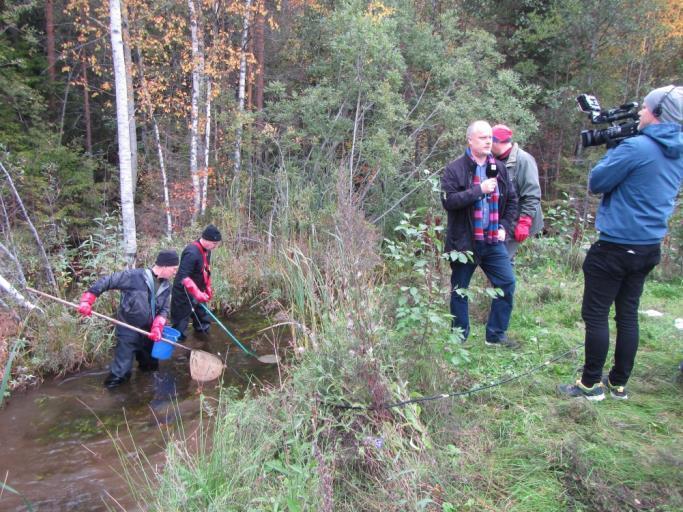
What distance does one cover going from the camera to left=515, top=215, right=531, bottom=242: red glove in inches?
170

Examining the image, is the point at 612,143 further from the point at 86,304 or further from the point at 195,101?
the point at 195,101

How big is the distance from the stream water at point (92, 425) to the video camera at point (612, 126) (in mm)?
3317

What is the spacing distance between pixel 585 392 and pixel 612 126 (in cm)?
178

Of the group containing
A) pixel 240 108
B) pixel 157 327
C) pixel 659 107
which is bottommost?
pixel 157 327

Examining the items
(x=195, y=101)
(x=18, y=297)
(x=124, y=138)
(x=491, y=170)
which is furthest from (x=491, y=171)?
(x=195, y=101)

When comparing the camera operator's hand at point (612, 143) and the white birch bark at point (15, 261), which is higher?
the camera operator's hand at point (612, 143)

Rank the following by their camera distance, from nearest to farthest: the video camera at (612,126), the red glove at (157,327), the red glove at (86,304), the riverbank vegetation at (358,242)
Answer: the riverbank vegetation at (358,242), the video camera at (612,126), the red glove at (86,304), the red glove at (157,327)

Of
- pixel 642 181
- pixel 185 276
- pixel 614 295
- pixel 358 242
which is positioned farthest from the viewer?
pixel 185 276

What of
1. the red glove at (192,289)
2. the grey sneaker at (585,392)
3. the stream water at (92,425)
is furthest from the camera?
the red glove at (192,289)

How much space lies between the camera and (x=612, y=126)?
307cm

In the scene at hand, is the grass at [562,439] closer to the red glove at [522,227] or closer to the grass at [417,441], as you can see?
the grass at [417,441]

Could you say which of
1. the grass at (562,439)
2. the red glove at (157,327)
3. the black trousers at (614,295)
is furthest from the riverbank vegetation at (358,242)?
the red glove at (157,327)

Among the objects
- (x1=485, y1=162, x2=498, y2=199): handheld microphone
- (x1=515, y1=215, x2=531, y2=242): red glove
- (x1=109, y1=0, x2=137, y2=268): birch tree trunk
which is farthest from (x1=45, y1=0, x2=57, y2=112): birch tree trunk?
(x1=515, y1=215, x2=531, y2=242): red glove

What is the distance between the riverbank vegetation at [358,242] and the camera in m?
2.53
